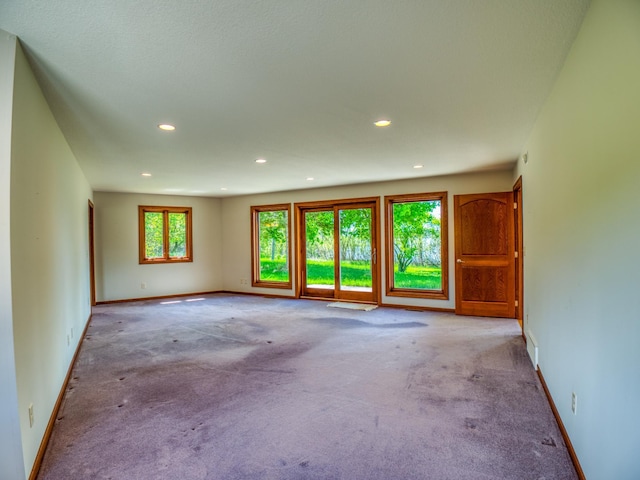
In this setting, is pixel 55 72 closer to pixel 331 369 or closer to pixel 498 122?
pixel 331 369

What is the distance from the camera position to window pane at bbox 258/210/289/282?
819 cm

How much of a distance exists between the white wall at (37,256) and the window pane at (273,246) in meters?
4.75

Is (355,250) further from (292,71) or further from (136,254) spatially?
(292,71)

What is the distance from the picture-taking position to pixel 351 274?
24.0ft

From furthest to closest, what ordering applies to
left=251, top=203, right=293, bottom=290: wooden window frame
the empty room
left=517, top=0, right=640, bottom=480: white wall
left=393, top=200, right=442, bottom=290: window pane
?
left=251, top=203, right=293, bottom=290: wooden window frame, left=393, top=200, right=442, bottom=290: window pane, the empty room, left=517, top=0, right=640, bottom=480: white wall

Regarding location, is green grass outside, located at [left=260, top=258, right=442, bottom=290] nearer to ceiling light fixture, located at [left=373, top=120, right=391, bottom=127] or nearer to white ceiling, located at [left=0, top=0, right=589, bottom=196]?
white ceiling, located at [left=0, top=0, right=589, bottom=196]

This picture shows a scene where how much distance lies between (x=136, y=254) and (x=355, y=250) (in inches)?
184

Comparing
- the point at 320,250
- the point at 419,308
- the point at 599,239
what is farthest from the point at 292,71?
the point at 320,250

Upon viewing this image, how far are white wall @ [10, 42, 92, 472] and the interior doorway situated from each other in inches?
185

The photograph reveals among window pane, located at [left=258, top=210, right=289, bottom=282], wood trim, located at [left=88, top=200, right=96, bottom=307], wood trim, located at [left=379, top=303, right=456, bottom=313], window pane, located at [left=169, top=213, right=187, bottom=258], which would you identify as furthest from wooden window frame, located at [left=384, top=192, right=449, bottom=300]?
wood trim, located at [left=88, top=200, right=96, bottom=307]

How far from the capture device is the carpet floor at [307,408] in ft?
6.88

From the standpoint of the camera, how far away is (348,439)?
2.35 meters

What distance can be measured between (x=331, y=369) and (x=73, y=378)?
8.00 ft

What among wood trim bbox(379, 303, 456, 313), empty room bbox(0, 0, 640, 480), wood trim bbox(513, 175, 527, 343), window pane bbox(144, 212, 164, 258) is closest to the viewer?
empty room bbox(0, 0, 640, 480)
